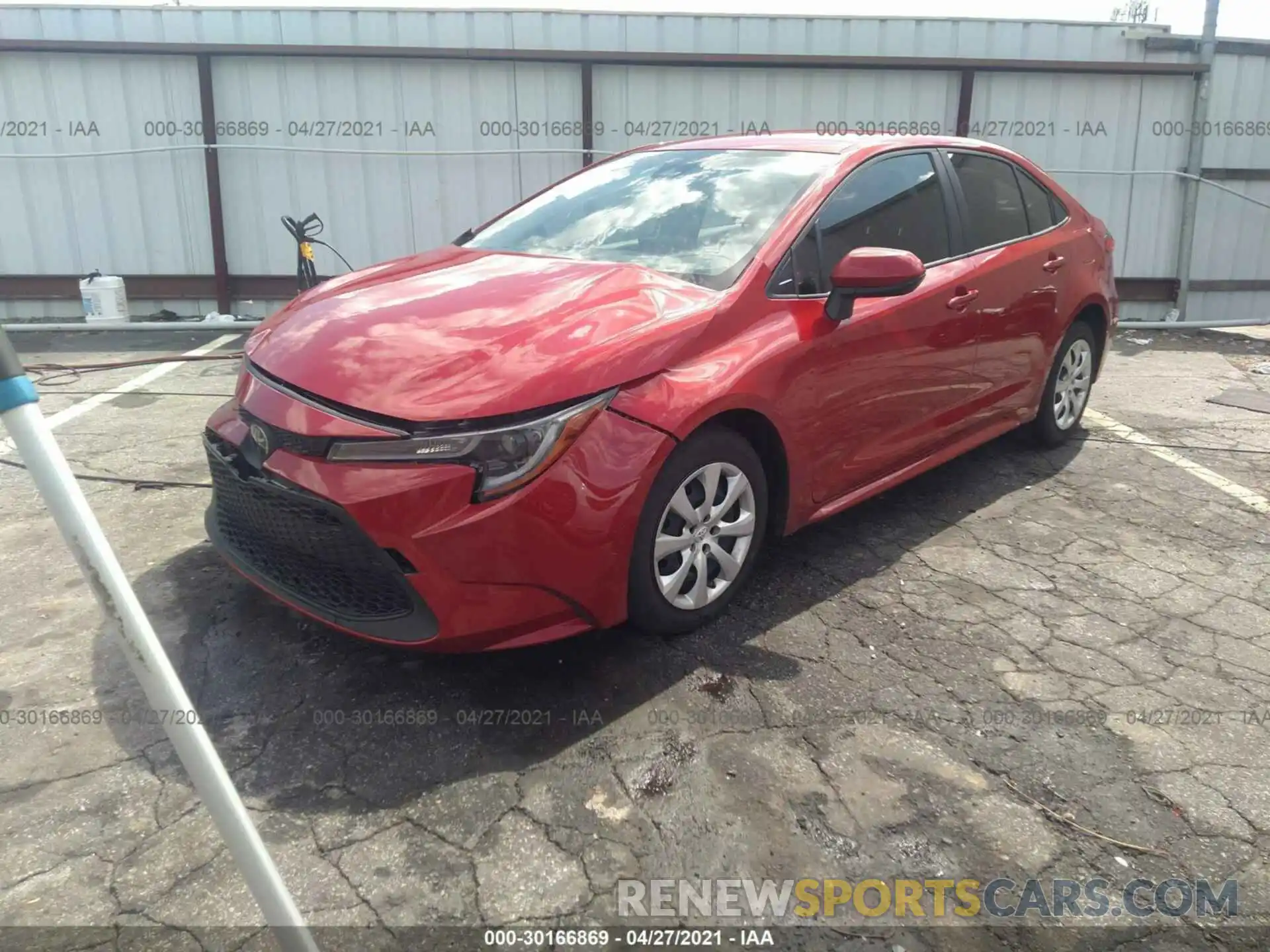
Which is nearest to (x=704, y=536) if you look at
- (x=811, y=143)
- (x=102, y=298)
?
(x=811, y=143)

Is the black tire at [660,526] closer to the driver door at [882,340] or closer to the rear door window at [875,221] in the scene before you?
the driver door at [882,340]

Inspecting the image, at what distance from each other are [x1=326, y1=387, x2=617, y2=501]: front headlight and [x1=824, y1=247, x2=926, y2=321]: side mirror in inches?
48.2

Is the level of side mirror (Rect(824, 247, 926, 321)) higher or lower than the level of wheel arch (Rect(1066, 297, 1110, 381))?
higher

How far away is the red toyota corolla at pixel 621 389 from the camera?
2.44 metres

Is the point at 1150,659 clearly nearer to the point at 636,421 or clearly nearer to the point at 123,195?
the point at 636,421

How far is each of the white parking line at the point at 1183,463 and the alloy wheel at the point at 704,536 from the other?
278 cm

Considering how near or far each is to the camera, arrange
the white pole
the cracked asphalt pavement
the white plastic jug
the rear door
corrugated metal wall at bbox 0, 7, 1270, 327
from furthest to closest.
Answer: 1. corrugated metal wall at bbox 0, 7, 1270, 327
2. the white plastic jug
3. the rear door
4. the cracked asphalt pavement
5. the white pole

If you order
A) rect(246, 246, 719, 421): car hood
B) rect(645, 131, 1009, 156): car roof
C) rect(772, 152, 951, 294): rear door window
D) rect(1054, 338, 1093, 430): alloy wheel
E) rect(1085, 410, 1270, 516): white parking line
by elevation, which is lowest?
rect(1085, 410, 1270, 516): white parking line

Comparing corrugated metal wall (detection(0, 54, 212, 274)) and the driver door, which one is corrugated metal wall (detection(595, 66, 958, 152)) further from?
the driver door

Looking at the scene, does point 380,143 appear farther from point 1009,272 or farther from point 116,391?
point 1009,272

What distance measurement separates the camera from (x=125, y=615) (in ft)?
4.58

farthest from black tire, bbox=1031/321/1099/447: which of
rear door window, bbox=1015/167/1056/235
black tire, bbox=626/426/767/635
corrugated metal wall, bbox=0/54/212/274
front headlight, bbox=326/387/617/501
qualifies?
corrugated metal wall, bbox=0/54/212/274

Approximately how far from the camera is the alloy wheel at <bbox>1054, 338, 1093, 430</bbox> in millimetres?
4879

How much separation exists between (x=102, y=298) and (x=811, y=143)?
23.4 feet
